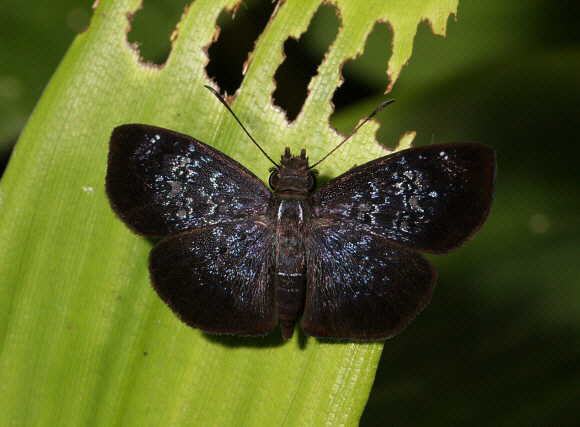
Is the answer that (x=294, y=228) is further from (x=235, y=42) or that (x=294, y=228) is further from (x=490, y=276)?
(x=235, y=42)

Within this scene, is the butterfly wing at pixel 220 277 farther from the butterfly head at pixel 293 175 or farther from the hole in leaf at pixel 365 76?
the hole in leaf at pixel 365 76

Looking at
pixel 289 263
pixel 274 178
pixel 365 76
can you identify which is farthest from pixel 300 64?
pixel 289 263

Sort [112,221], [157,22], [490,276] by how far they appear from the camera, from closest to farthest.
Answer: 1. [112,221]
2. [490,276]
3. [157,22]

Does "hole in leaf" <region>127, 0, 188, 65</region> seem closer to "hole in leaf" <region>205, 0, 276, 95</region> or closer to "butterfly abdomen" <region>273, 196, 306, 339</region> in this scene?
"hole in leaf" <region>205, 0, 276, 95</region>

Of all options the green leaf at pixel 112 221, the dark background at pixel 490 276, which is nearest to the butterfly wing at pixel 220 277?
the green leaf at pixel 112 221

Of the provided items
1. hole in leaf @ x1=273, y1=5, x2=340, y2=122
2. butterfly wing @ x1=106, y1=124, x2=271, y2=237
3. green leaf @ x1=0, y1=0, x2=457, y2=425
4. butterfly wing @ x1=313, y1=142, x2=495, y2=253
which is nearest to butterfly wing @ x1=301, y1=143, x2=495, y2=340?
butterfly wing @ x1=313, y1=142, x2=495, y2=253
